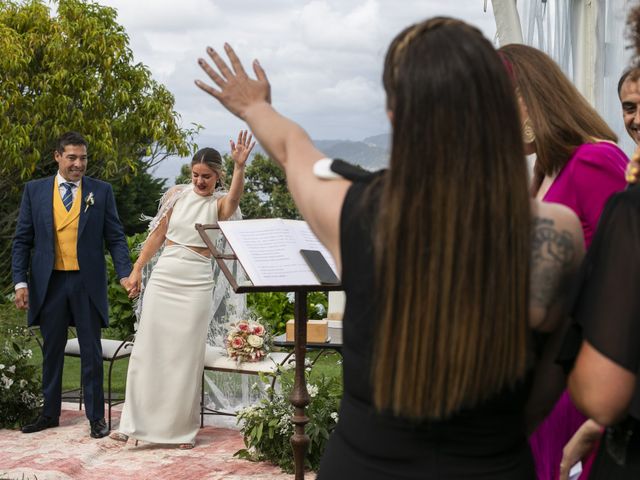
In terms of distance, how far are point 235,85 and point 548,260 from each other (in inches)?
29.7

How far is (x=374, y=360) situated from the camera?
5.05 ft

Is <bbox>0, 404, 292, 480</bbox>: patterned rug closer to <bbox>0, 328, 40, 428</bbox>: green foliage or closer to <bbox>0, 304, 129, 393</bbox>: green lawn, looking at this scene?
<bbox>0, 328, 40, 428</bbox>: green foliage

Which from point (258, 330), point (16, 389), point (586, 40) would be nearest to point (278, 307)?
point (258, 330)

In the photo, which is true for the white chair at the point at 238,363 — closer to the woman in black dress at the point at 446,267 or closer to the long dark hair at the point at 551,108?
the long dark hair at the point at 551,108

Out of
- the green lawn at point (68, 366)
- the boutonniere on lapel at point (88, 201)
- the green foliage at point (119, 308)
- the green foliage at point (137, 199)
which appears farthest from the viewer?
the green foliage at point (137, 199)

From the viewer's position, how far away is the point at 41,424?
678cm

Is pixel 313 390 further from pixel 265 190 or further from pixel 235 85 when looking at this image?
pixel 265 190

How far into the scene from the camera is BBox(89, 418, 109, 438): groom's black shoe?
6.60 metres

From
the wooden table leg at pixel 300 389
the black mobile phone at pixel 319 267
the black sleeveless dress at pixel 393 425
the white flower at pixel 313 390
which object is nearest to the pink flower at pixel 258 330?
the white flower at pixel 313 390

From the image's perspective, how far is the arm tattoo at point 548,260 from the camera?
1534 millimetres

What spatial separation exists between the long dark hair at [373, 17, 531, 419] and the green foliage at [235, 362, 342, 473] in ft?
13.5

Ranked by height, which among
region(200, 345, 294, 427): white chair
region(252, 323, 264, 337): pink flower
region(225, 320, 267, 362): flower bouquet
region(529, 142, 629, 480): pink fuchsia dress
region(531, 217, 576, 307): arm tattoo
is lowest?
region(200, 345, 294, 427): white chair

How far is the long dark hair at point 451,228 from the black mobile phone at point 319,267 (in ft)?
8.74

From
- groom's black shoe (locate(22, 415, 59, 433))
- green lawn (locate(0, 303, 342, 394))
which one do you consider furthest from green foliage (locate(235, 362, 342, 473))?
green lawn (locate(0, 303, 342, 394))
